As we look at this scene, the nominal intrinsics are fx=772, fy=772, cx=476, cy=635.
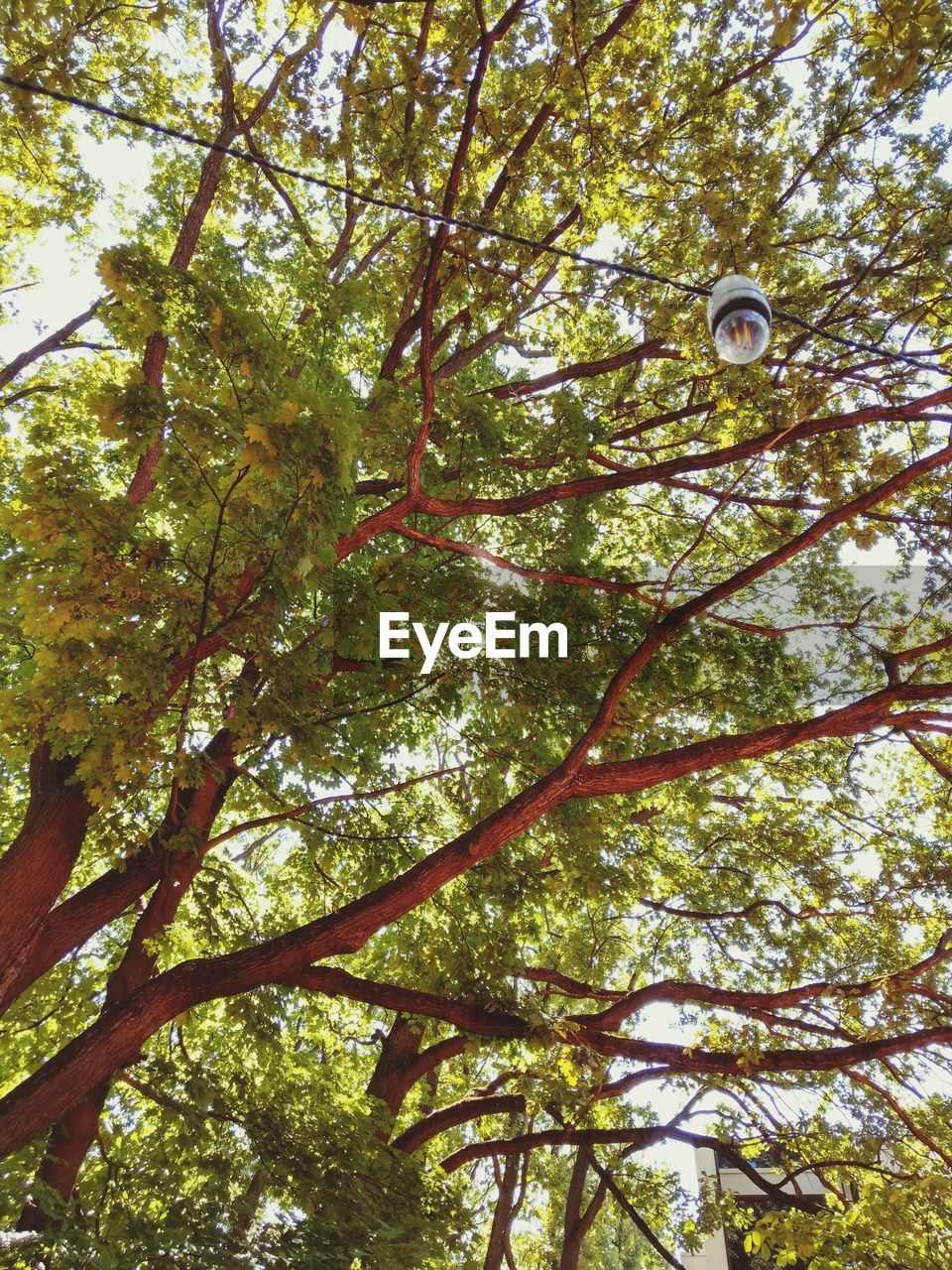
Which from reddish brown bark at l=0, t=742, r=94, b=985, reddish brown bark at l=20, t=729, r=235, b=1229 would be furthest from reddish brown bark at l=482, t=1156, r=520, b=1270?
reddish brown bark at l=0, t=742, r=94, b=985

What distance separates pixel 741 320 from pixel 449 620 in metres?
3.51

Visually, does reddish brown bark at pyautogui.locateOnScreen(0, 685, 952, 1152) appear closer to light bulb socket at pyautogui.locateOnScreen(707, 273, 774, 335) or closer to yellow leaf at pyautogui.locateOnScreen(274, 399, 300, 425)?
light bulb socket at pyautogui.locateOnScreen(707, 273, 774, 335)

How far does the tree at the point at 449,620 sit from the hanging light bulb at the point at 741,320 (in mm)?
707

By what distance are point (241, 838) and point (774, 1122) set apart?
24.5 feet

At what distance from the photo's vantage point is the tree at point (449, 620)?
13.6 ft

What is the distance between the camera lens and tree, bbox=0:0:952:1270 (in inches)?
163

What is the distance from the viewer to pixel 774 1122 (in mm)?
6520

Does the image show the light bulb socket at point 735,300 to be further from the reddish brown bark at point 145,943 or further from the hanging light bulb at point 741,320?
the reddish brown bark at point 145,943

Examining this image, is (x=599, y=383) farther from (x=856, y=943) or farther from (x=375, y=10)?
(x=856, y=943)

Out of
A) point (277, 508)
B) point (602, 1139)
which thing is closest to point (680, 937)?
point (602, 1139)

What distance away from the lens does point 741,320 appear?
294 cm

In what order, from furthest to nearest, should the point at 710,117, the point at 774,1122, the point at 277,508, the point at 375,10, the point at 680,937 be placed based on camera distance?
1. the point at 680,937
2. the point at 774,1122
3. the point at 375,10
4. the point at 710,117
5. the point at 277,508

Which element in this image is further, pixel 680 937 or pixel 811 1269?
pixel 680 937

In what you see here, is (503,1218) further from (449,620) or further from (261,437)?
(261,437)
